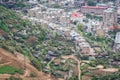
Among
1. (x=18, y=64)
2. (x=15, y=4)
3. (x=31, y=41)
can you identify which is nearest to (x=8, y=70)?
(x=18, y=64)

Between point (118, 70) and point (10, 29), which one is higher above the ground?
point (10, 29)

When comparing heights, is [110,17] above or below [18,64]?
below

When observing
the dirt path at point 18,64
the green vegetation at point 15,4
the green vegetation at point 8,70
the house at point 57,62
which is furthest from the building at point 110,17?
the green vegetation at point 8,70

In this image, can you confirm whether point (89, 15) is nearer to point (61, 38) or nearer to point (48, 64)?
point (61, 38)

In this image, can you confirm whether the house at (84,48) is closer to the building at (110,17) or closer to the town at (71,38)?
the town at (71,38)

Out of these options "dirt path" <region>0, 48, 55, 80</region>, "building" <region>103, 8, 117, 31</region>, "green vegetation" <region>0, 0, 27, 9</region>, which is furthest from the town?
"dirt path" <region>0, 48, 55, 80</region>

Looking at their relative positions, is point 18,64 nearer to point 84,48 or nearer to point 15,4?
point 84,48

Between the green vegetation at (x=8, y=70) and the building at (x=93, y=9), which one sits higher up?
the green vegetation at (x=8, y=70)

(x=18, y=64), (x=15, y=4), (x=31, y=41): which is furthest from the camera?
(x=15, y=4)

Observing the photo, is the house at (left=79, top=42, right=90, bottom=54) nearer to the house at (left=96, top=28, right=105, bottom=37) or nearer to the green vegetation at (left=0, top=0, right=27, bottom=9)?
the house at (left=96, top=28, right=105, bottom=37)

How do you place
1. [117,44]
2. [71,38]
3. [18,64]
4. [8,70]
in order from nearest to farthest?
1. [8,70]
2. [18,64]
3. [71,38]
4. [117,44]

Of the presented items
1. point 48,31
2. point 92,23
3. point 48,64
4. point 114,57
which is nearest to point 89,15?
point 92,23
